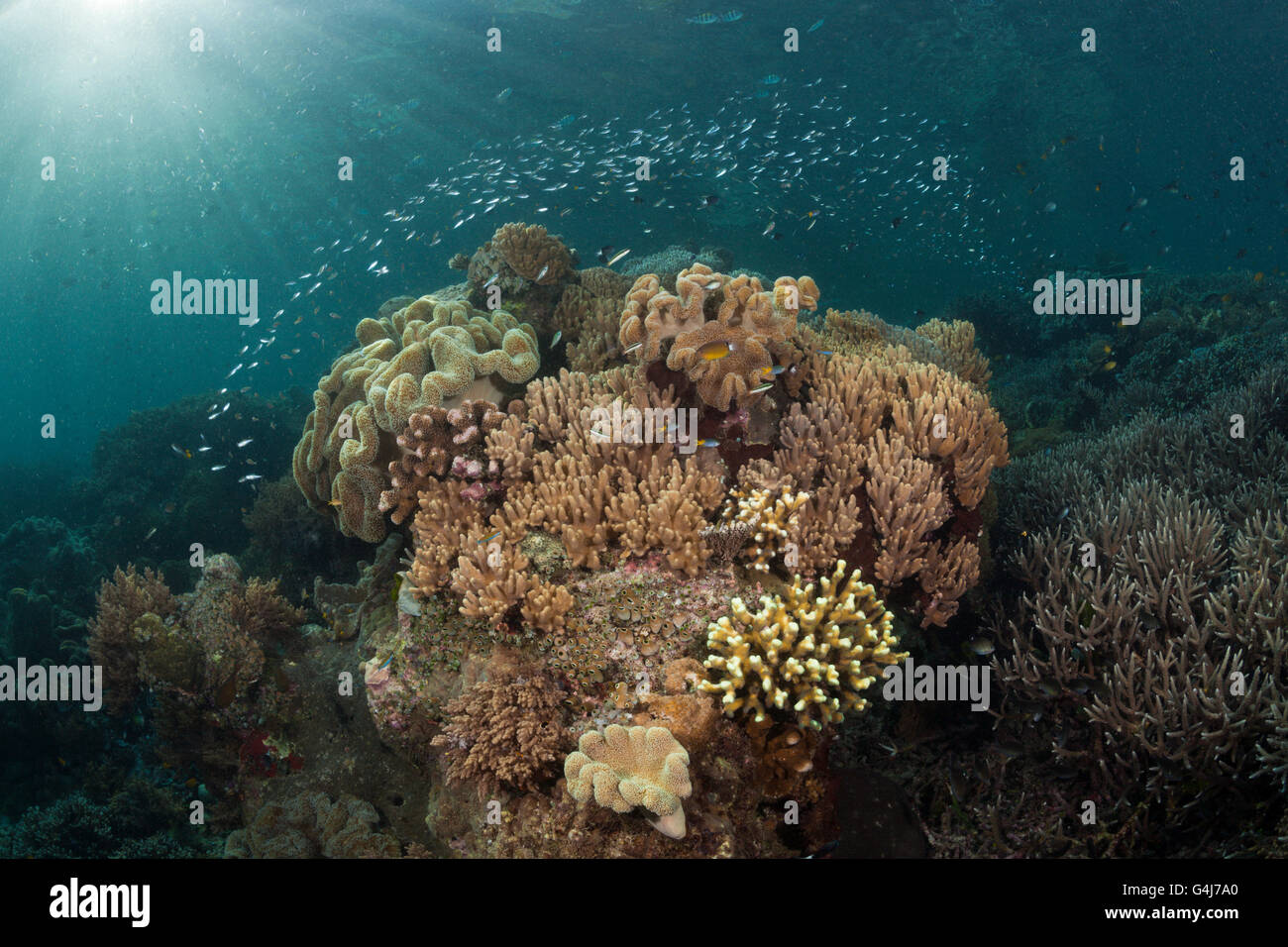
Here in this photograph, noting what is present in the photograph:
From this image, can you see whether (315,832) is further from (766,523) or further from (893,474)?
(893,474)

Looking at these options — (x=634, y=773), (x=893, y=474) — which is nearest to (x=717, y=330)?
(x=893, y=474)

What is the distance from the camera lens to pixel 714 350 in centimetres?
491

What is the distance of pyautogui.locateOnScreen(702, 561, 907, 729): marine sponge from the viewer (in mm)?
3516

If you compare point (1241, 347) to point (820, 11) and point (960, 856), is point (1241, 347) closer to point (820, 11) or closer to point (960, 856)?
Result: point (960, 856)

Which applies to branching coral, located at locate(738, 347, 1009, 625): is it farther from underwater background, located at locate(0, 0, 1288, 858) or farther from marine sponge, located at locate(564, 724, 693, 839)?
marine sponge, located at locate(564, 724, 693, 839)

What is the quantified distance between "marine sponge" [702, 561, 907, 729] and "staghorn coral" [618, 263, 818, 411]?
1.98 metres

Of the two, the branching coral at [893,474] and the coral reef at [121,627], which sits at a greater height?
the branching coral at [893,474]

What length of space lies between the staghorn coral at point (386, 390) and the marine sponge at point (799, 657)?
11.1ft

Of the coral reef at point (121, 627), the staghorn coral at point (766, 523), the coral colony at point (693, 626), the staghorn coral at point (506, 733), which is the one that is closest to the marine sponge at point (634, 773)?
the coral colony at point (693, 626)

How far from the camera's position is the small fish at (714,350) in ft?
16.1

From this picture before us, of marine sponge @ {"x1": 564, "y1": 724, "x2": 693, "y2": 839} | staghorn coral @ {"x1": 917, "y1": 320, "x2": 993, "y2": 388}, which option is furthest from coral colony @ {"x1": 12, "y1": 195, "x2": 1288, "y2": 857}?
staghorn coral @ {"x1": 917, "y1": 320, "x2": 993, "y2": 388}

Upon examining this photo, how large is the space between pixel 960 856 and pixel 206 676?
21.4 ft

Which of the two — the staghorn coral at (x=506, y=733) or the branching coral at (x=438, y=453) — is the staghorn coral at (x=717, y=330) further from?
the staghorn coral at (x=506, y=733)

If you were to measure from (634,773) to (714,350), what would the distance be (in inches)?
130
